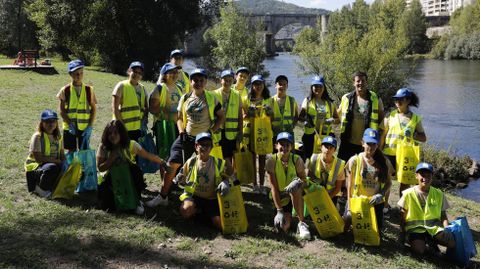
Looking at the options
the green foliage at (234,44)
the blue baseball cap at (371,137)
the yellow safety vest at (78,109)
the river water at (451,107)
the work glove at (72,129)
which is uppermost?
the green foliage at (234,44)

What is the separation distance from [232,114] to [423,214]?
109 inches

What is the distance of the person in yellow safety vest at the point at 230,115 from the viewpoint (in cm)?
660

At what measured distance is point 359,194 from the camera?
5.67 meters

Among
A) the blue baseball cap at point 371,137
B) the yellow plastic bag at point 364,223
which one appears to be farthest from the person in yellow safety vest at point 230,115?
the yellow plastic bag at point 364,223

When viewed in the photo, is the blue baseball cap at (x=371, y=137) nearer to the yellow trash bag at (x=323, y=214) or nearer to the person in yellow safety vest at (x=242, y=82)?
the yellow trash bag at (x=323, y=214)

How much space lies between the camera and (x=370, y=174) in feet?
18.4

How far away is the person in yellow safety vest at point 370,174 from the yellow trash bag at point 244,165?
1763 millimetres

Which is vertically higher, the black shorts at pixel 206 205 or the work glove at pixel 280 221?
the black shorts at pixel 206 205

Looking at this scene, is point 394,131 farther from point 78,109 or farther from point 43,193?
point 43,193

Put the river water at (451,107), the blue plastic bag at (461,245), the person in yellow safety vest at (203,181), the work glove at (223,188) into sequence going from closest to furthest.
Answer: the blue plastic bag at (461,245)
the work glove at (223,188)
the person in yellow safety vest at (203,181)
the river water at (451,107)

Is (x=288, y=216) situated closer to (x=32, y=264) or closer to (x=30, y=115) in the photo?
(x=32, y=264)

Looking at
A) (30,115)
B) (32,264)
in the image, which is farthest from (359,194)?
(30,115)

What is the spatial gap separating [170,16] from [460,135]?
18209 mm

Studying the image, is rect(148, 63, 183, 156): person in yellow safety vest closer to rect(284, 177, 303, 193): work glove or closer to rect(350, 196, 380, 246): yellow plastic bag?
rect(284, 177, 303, 193): work glove
